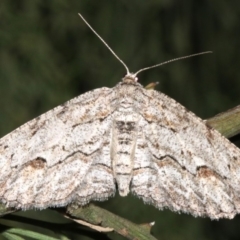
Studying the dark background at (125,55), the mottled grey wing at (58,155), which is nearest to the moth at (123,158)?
the mottled grey wing at (58,155)

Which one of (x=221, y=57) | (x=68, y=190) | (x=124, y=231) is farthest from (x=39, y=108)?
(x=124, y=231)

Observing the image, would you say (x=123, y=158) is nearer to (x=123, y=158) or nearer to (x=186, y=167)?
(x=123, y=158)

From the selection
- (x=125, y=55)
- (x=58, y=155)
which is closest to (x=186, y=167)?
(x=58, y=155)

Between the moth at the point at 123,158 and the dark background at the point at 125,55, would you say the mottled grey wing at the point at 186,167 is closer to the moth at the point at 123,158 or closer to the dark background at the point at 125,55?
the moth at the point at 123,158

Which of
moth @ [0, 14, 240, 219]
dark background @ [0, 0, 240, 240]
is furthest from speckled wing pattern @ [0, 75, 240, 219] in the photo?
dark background @ [0, 0, 240, 240]

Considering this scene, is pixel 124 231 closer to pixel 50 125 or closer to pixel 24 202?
pixel 24 202

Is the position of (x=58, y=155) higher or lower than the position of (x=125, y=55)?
lower

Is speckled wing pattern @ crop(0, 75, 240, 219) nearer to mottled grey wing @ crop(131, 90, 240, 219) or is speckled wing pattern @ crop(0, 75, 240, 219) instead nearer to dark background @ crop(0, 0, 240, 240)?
mottled grey wing @ crop(131, 90, 240, 219)
